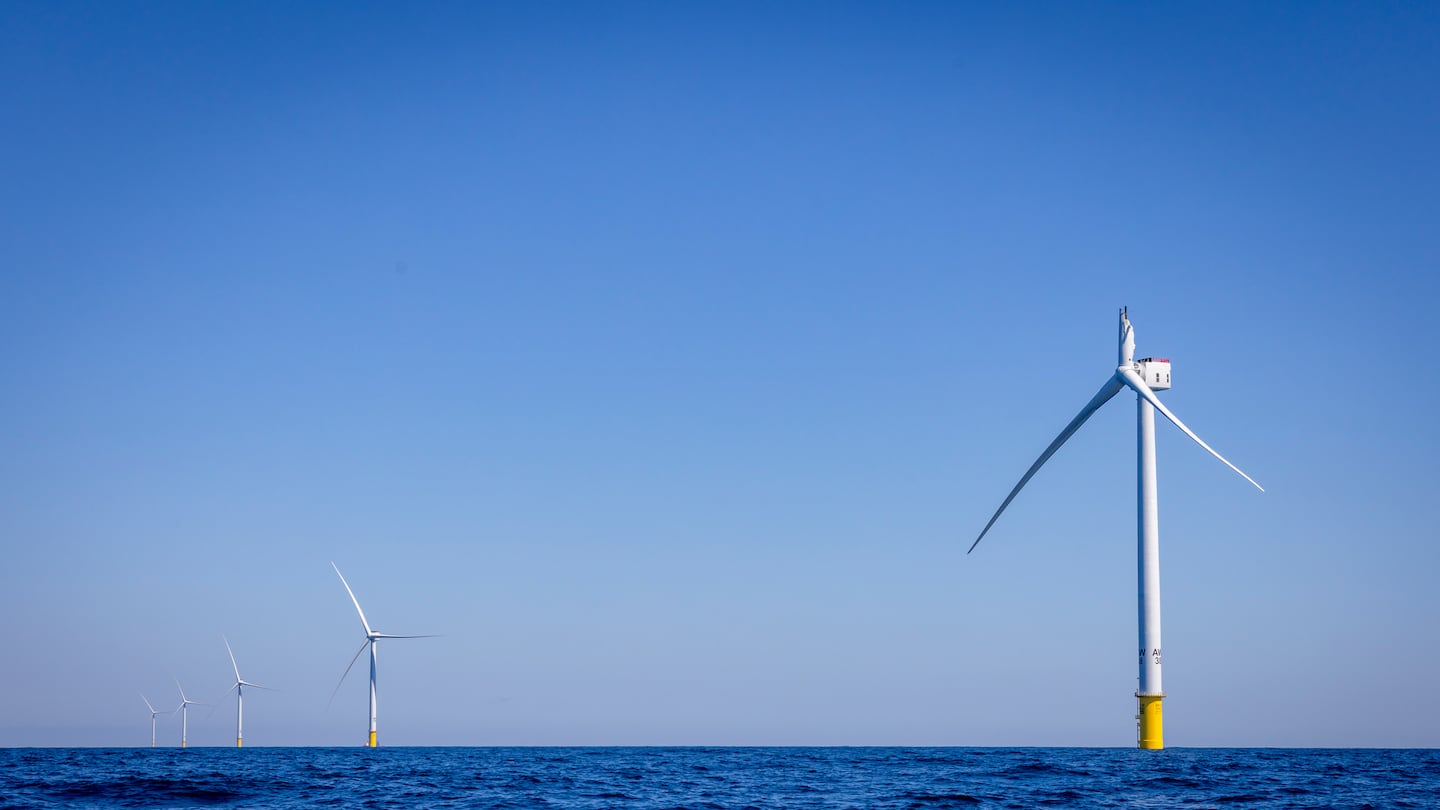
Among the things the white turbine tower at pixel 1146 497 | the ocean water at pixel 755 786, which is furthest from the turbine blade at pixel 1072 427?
the ocean water at pixel 755 786

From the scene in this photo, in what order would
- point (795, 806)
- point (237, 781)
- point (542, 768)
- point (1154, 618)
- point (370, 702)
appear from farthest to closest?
point (370, 702) < point (542, 768) < point (1154, 618) < point (237, 781) < point (795, 806)

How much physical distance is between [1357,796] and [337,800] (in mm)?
45607

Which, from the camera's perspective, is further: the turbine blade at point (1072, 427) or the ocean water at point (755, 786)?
the turbine blade at point (1072, 427)

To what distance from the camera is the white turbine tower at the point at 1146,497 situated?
7900cm

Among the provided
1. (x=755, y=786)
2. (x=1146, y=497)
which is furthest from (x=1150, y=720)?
(x=755, y=786)

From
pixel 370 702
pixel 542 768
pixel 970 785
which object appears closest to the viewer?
pixel 970 785

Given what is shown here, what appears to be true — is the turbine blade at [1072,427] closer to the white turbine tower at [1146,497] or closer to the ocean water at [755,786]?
the white turbine tower at [1146,497]

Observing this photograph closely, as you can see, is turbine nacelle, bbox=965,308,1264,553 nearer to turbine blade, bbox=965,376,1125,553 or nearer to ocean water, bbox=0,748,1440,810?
turbine blade, bbox=965,376,1125,553

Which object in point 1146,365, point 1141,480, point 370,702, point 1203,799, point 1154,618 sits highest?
point 1146,365

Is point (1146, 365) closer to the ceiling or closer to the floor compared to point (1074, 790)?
closer to the ceiling

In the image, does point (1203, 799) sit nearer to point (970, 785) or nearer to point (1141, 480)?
point (970, 785)

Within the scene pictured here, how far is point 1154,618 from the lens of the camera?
259 ft

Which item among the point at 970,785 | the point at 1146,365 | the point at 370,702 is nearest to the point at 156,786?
the point at 970,785

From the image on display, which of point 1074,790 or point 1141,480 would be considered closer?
point 1074,790
